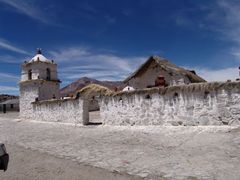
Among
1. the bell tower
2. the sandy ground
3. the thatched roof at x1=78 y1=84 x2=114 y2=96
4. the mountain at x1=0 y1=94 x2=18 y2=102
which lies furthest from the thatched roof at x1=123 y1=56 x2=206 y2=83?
the mountain at x1=0 y1=94 x2=18 y2=102

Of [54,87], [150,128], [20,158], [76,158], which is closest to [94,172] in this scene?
[76,158]

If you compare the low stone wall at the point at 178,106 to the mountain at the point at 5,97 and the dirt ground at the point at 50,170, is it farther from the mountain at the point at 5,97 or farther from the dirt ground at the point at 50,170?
the mountain at the point at 5,97

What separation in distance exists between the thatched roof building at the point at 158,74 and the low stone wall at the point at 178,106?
495 cm

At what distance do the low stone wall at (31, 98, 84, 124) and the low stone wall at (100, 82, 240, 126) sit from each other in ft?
9.94

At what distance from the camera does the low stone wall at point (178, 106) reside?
1070 centimetres

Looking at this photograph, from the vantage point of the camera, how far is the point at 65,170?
6.51 meters

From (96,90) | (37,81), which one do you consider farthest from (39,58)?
(96,90)

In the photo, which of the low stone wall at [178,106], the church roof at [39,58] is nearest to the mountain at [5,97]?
the church roof at [39,58]

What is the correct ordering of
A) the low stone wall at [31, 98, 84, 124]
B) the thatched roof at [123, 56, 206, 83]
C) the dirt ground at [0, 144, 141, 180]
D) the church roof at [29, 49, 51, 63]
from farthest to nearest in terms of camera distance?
the church roof at [29, 49, 51, 63] < the low stone wall at [31, 98, 84, 124] < the thatched roof at [123, 56, 206, 83] < the dirt ground at [0, 144, 141, 180]

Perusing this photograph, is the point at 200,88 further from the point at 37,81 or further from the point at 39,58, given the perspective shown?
the point at 39,58

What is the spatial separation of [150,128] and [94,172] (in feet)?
23.4

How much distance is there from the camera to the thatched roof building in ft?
59.9

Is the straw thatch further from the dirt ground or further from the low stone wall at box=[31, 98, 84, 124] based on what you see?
the low stone wall at box=[31, 98, 84, 124]

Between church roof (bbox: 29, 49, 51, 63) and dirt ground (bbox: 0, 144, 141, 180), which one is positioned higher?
church roof (bbox: 29, 49, 51, 63)
